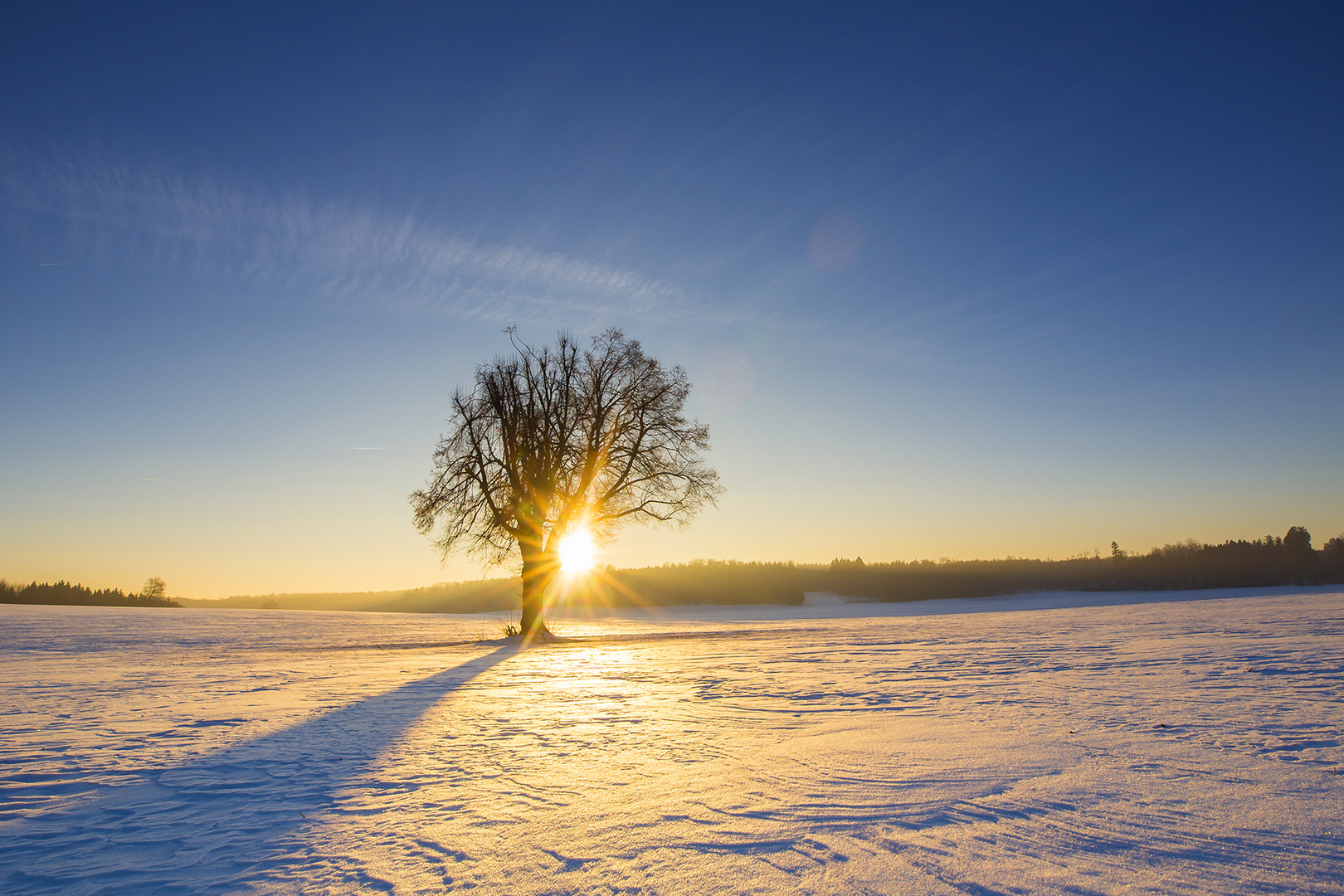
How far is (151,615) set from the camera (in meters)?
27.3

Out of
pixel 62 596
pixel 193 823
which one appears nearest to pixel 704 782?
pixel 193 823

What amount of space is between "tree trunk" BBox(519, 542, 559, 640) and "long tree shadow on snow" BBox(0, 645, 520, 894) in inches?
596

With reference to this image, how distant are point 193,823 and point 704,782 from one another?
3.06m

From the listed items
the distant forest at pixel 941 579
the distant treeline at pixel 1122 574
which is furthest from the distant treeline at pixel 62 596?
the distant treeline at pixel 1122 574

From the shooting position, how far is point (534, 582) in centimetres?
2128

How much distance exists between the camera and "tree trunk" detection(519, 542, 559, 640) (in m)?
21.0

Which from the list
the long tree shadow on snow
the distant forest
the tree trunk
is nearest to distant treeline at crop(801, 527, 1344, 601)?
the distant forest

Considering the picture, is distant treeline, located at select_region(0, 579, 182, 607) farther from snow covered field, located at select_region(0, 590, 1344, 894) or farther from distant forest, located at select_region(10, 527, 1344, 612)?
snow covered field, located at select_region(0, 590, 1344, 894)

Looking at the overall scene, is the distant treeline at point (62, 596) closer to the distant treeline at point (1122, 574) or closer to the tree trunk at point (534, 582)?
the tree trunk at point (534, 582)

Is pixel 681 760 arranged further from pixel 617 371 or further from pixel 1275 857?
pixel 617 371

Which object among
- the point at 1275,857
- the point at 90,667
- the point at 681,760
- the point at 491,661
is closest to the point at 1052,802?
the point at 1275,857

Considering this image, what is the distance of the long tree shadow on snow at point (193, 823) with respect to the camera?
3.02m

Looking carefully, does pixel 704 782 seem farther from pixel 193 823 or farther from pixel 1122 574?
pixel 1122 574

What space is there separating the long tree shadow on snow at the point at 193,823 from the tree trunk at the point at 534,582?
596 inches
